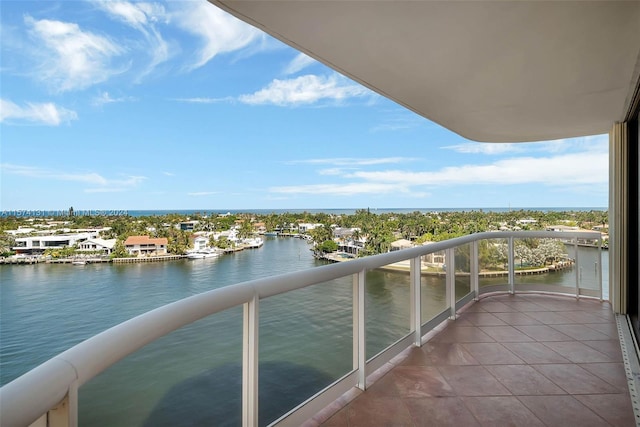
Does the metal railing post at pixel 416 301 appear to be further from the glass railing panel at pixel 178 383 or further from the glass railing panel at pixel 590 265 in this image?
the glass railing panel at pixel 590 265

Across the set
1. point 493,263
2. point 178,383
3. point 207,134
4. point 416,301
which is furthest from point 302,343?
point 207,134

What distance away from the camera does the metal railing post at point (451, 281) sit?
4.24 m

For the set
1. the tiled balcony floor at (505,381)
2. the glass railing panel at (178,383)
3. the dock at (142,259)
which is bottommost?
the dock at (142,259)

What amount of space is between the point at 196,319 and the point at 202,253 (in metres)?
20.4

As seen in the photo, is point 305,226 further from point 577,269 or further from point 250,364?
point 250,364

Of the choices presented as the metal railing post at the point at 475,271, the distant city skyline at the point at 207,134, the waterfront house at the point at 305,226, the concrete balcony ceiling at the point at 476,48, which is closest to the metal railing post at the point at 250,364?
the concrete balcony ceiling at the point at 476,48

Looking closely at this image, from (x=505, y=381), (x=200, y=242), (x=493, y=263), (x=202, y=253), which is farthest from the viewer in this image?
(x=200, y=242)

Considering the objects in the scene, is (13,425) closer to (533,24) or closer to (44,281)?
(533,24)

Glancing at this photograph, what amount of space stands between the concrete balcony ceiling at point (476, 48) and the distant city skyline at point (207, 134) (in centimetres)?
1556

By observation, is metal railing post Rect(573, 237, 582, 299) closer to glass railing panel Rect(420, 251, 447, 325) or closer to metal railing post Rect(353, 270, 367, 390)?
glass railing panel Rect(420, 251, 447, 325)

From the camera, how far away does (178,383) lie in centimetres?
139

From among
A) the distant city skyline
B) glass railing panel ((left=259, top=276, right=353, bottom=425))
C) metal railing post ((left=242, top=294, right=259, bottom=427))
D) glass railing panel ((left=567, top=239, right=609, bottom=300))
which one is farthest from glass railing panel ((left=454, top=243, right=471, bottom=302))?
the distant city skyline

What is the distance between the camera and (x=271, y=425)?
186 cm

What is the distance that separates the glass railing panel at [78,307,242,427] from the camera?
99cm
